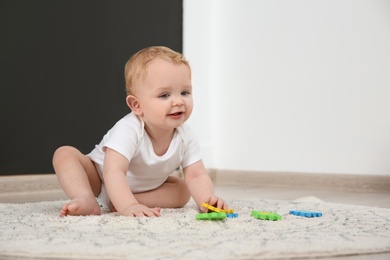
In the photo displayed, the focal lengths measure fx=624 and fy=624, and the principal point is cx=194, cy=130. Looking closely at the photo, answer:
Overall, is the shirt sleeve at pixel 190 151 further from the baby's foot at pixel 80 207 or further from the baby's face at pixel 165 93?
the baby's foot at pixel 80 207

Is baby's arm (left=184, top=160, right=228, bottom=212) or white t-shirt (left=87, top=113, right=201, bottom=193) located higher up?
white t-shirt (left=87, top=113, right=201, bottom=193)

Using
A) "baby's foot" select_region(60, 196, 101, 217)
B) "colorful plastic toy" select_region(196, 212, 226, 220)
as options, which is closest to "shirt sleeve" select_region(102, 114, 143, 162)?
"baby's foot" select_region(60, 196, 101, 217)

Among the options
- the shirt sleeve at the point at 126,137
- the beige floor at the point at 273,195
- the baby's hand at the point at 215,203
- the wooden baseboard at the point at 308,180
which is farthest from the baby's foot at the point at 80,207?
the wooden baseboard at the point at 308,180

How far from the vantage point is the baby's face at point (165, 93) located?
1.47 meters

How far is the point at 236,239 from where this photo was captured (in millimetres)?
1048

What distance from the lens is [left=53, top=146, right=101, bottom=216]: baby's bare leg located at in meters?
1.37

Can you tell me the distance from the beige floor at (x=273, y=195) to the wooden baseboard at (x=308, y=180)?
6 centimetres

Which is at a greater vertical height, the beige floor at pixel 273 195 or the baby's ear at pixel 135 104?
the baby's ear at pixel 135 104

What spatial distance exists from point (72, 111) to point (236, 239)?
1425mm

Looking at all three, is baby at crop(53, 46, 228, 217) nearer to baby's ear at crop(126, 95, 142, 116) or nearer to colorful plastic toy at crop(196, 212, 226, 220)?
baby's ear at crop(126, 95, 142, 116)

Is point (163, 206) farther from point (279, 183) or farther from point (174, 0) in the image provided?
point (174, 0)

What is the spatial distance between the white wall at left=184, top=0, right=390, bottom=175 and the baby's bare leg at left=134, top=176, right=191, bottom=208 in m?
1.00

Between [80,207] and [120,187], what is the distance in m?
0.10

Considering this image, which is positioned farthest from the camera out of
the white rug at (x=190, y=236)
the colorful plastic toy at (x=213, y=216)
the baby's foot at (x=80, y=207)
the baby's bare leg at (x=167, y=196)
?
the baby's bare leg at (x=167, y=196)
